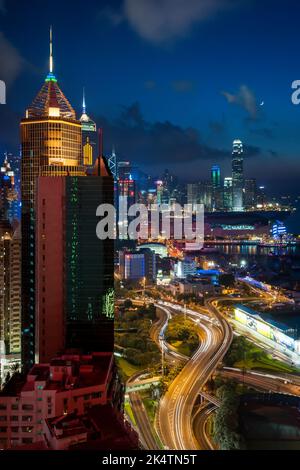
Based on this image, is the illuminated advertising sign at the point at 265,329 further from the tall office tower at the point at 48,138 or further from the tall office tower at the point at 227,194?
the tall office tower at the point at 227,194

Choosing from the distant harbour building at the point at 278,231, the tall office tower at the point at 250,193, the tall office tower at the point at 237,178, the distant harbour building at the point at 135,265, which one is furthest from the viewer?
the tall office tower at the point at 250,193

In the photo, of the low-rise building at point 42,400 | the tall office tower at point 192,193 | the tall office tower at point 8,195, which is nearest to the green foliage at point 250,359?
the low-rise building at point 42,400

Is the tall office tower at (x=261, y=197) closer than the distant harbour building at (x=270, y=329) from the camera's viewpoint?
No

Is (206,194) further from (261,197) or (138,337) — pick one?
(138,337)

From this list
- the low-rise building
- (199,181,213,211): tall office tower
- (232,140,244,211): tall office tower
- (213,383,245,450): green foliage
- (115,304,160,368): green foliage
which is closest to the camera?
the low-rise building

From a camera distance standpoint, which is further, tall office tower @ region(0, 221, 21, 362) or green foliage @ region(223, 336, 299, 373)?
tall office tower @ region(0, 221, 21, 362)

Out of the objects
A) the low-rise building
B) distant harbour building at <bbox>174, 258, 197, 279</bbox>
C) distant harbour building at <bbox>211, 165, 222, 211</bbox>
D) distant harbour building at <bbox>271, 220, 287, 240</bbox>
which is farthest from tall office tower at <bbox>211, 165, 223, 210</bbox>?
the low-rise building

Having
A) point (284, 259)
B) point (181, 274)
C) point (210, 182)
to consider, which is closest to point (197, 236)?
point (210, 182)

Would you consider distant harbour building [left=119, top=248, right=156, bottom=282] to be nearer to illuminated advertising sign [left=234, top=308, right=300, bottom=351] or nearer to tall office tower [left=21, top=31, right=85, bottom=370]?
illuminated advertising sign [left=234, top=308, right=300, bottom=351]
